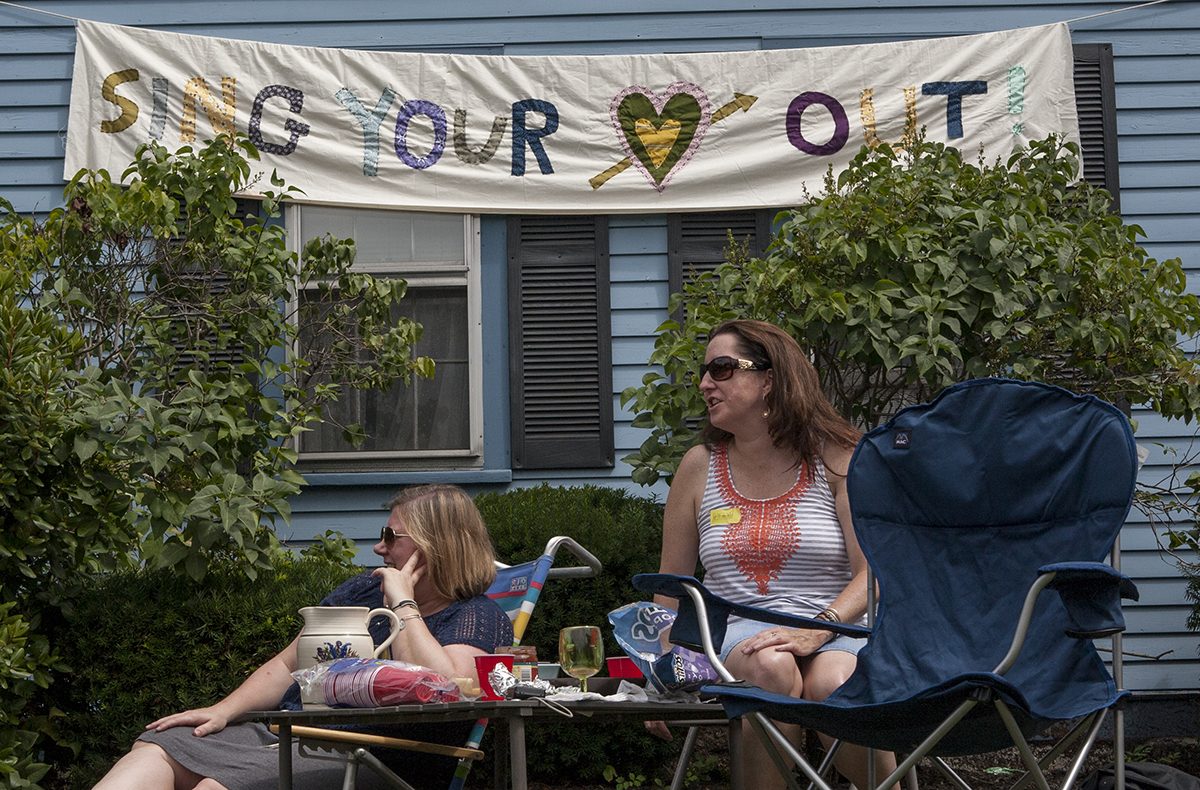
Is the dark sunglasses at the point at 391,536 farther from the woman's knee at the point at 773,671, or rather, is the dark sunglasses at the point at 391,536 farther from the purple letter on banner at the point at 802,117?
the purple letter on banner at the point at 802,117

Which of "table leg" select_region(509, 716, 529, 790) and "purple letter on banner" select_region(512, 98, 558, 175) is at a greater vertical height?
"purple letter on banner" select_region(512, 98, 558, 175)

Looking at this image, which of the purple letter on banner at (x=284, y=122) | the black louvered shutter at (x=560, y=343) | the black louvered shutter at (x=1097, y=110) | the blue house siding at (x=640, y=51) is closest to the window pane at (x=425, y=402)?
the blue house siding at (x=640, y=51)

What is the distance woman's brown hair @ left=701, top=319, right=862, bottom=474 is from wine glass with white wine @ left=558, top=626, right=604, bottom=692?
770 millimetres

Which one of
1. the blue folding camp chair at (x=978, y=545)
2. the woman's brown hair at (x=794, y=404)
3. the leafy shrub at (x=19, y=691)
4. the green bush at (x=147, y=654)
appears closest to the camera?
the blue folding camp chair at (x=978, y=545)

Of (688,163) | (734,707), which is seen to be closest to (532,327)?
(688,163)

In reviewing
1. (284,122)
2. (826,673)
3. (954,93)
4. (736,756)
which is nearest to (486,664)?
(736,756)

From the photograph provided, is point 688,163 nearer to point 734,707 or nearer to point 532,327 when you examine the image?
point 532,327

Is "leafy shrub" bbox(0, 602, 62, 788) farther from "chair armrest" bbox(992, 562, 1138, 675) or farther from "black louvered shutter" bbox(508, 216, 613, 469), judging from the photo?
"chair armrest" bbox(992, 562, 1138, 675)

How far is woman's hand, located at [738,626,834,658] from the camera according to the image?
2.86 m

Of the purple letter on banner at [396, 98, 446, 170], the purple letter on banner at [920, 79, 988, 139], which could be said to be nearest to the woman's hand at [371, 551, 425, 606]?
the purple letter on banner at [396, 98, 446, 170]

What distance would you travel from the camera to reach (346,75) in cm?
584

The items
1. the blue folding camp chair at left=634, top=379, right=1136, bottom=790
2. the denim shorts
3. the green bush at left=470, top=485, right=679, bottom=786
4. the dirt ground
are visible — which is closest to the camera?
the blue folding camp chair at left=634, top=379, right=1136, bottom=790

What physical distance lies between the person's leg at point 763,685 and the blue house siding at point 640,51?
283cm

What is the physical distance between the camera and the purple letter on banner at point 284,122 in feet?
19.1
